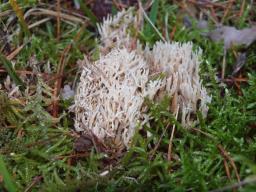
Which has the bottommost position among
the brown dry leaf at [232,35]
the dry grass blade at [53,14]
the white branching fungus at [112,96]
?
the white branching fungus at [112,96]

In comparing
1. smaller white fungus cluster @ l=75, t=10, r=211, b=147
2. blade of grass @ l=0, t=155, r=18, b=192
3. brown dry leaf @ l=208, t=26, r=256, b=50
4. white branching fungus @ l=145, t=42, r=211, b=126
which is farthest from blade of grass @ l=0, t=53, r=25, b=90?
brown dry leaf @ l=208, t=26, r=256, b=50

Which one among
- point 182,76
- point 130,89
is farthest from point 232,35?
point 130,89

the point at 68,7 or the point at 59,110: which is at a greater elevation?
the point at 68,7

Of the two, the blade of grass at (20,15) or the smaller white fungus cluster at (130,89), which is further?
the blade of grass at (20,15)

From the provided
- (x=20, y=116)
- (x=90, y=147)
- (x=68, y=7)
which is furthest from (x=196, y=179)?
(x=68, y=7)

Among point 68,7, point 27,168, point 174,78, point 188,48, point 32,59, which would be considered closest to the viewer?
point 27,168

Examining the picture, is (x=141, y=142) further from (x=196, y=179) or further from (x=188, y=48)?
(x=188, y=48)

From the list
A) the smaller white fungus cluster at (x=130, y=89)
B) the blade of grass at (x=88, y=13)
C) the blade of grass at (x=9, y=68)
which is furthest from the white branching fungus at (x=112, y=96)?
the blade of grass at (x=88, y=13)

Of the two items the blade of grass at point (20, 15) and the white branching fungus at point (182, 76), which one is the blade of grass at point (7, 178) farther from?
the blade of grass at point (20, 15)

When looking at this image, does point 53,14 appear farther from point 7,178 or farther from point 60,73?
point 7,178
